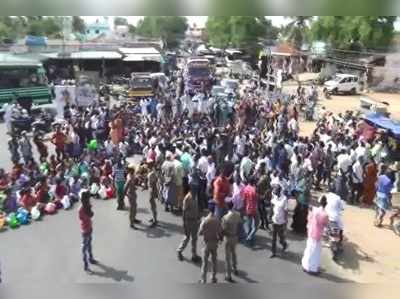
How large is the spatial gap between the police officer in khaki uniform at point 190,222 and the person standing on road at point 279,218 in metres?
1.10

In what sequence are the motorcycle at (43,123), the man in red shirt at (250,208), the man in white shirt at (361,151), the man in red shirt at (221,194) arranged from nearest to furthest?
the man in red shirt at (250,208) → the man in red shirt at (221,194) → the man in white shirt at (361,151) → the motorcycle at (43,123)

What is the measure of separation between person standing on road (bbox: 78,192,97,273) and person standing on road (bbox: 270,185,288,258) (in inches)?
100

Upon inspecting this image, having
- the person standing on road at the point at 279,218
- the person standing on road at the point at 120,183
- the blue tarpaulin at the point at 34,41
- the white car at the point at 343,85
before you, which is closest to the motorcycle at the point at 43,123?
the person standing on road at the point at 120,183

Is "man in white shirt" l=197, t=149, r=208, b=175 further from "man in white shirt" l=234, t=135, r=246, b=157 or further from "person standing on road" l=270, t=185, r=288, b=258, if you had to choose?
"person standing on road" l=270, t=185, r=288, b=258

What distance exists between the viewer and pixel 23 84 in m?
20.5

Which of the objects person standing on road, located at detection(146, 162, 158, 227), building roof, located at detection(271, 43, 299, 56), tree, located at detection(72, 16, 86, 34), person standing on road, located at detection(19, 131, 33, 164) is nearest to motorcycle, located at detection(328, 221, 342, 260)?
person standing on road, located at detection(146, 162, 158, 227)

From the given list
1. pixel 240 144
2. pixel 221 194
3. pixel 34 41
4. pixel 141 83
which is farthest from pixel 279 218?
pixel 34 41

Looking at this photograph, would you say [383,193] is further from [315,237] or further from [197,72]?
[197,72]

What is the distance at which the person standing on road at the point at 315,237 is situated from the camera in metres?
6.73

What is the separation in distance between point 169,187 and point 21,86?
1354cm

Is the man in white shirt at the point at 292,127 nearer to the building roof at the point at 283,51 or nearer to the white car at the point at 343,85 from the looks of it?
the white car at the point at 343,85

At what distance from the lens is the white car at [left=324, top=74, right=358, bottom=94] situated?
1194 inches

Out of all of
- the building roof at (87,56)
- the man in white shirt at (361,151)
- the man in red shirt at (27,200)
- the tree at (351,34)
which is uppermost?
the tree at (351,34)

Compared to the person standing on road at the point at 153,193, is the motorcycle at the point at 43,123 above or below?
below
